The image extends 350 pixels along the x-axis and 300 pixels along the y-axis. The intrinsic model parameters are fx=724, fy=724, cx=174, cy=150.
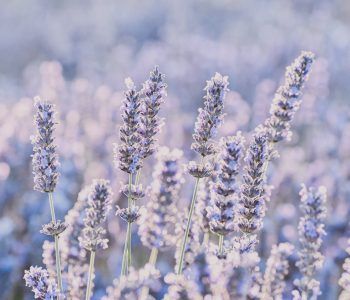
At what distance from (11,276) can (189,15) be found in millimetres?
9916

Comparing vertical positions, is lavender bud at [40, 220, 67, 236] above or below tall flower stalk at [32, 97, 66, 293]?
below

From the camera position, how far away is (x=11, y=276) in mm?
3717

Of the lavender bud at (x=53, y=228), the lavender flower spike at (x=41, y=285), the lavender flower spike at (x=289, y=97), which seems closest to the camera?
the lavender flower spike at (x=41, y=285)

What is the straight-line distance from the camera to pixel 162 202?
259cm

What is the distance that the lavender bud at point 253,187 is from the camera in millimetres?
2160

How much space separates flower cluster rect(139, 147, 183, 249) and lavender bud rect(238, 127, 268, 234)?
393mm

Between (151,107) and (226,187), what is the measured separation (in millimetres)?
347

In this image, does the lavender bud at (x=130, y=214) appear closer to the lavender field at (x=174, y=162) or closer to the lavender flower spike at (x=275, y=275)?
the lavender field at (x=174, y=162)

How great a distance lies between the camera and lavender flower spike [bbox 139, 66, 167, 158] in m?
2.21

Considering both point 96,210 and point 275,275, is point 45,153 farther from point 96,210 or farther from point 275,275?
point 275,275

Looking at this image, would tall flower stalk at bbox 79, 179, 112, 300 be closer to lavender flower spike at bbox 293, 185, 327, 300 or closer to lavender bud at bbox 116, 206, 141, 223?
lavender bud at bbox 116, 206, 141, 223

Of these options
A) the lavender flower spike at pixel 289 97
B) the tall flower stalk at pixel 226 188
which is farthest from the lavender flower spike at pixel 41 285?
the lavender flower spike at pixel 289 97

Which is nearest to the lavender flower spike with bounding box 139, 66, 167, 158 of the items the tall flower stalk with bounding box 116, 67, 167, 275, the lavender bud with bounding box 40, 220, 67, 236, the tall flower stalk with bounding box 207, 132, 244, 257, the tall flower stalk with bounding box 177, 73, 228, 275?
the tall flower stalk with bounding box 116, 67, 167, 275

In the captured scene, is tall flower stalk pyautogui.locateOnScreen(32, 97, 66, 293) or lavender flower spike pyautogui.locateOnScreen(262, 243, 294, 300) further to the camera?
lavender flower spike pyautogui.locateOnScreen(262, 243, 294, 300)
